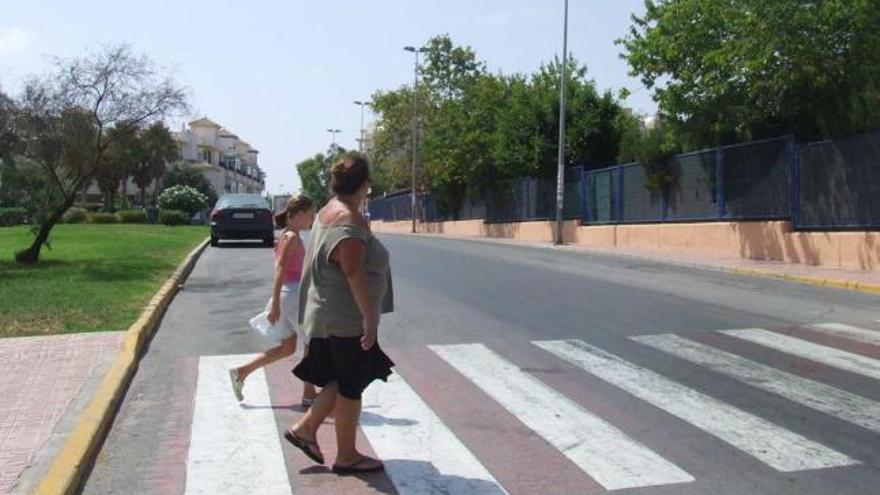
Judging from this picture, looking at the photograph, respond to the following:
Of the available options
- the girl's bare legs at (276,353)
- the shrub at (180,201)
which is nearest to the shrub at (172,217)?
the shrub at (180,201)

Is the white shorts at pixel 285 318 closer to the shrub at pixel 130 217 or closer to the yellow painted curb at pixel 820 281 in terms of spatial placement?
the yellow painted curb at pixel 820 281

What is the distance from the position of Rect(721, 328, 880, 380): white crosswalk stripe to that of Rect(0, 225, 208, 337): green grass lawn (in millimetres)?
6522

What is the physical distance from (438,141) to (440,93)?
27.3 feet

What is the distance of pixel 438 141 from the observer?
46656 mm

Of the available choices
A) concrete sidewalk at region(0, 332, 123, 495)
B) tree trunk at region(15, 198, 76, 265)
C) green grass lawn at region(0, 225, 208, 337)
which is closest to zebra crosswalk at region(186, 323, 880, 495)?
concrete sidewalk at region(0, 332, 123, 495)

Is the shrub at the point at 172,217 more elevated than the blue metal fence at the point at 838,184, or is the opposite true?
the blue metal fence at the point at 838,184

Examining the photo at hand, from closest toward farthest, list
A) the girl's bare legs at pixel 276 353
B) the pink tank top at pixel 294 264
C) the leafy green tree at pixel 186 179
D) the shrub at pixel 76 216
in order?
the pink tank top at pixel 294 264 → the girl's bare legs at pixel 276 353 → the shrub at pixel 76 216 → the leafy green tree at pixel 186 179

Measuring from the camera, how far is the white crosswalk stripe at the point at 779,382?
20.9 feet

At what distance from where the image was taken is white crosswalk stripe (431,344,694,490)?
16.6ft

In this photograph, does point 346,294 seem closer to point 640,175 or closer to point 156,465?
point 156,465

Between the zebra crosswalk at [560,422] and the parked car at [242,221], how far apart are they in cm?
1700

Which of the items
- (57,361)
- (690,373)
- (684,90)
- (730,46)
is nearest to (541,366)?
(690,373)

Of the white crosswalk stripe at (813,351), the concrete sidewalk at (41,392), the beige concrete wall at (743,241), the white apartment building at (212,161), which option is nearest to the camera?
the concrete sidewalk at (41,392)

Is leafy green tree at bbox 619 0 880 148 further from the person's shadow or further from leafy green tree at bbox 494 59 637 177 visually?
the person's shadow
